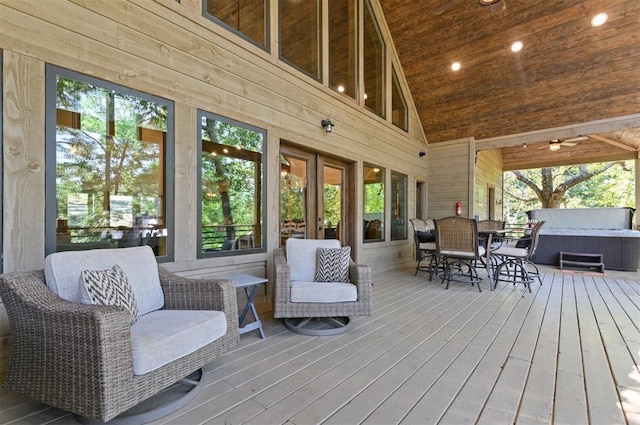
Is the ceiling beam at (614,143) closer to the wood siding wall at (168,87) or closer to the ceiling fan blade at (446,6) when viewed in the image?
the ceiling fan blade at (446,6)

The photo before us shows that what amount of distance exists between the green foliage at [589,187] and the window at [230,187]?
14099 mm

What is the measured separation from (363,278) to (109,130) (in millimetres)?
2513

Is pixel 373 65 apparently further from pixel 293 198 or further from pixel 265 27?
pixel 293 198

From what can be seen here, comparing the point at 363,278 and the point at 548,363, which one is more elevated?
the point at 363,278

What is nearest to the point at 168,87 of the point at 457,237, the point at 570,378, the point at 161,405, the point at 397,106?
the point at 161,405

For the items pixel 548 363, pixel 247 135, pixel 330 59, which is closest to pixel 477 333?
pixel 548 363

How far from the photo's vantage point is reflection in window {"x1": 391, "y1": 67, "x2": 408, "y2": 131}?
21.1ft

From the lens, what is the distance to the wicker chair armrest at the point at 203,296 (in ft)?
6.63

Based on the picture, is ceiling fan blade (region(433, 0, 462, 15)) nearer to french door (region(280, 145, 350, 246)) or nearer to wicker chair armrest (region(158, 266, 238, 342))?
french door (region(280, 145, 350, 246))

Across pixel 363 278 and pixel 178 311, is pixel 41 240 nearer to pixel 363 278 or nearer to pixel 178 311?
pixel 178 311

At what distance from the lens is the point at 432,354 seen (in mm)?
2314

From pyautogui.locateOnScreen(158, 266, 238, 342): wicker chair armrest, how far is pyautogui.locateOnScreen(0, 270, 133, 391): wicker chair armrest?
0.60 m

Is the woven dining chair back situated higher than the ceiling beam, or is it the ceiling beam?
the ceiling beam

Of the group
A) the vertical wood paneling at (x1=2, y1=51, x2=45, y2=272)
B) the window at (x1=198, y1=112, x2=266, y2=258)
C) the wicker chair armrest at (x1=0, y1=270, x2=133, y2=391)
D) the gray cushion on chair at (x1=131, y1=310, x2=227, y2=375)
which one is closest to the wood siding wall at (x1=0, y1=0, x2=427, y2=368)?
the vertical wood paneling at (x1=2, y1=51, x2=45, y2=272)
